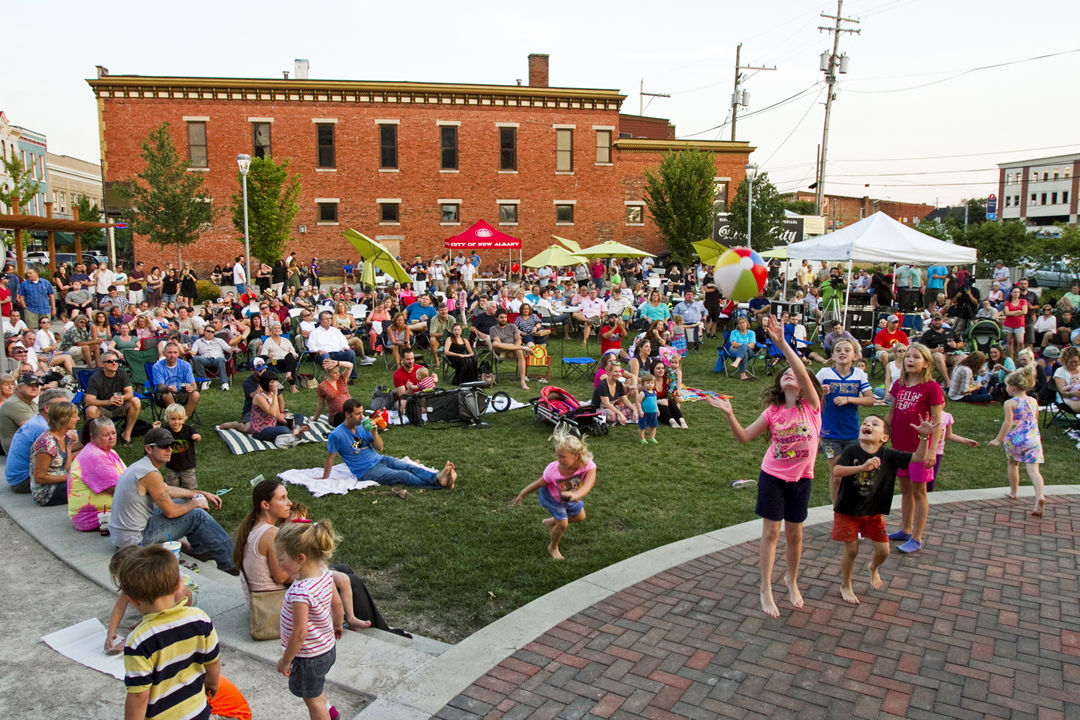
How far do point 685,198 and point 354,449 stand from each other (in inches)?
1105

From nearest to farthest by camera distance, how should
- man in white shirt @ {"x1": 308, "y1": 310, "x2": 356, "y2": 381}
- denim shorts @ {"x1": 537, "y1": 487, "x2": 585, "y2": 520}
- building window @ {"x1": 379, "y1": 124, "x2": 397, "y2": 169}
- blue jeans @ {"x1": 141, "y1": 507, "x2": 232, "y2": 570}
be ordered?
blue jeans @ {"x1": 141, "y1": 507, "x2": 232, "y2": 570}
denim shorts @ {"x1": 537, "y1": 487, "x2": 585, "y2": 520}
man in white shirt @ {"x1": 308, "y1": 310, "x2": 356, "y2": 381}
building window @ {"x1": 379, "y1": 124, "x2": 397, "y2": 169}

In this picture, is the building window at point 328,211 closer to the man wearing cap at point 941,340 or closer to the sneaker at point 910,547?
the man wearing cap at point 941,340

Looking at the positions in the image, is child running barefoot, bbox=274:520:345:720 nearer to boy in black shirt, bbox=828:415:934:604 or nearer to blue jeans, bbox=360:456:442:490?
boy in black shirt, bbox=828:415:934:604

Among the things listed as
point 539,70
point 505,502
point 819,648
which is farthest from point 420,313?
point 539,70

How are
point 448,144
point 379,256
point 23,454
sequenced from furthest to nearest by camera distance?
point 448,144
point 379,256
point 23,454

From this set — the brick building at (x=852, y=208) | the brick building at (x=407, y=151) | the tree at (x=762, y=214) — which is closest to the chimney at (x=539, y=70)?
the brick building at (x=407, y=151)

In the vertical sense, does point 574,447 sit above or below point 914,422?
below

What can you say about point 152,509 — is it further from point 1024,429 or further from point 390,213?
point 390,213

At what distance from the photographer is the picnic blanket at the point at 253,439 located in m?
9.72

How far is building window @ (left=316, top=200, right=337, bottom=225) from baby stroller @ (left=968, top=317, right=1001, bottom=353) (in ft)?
94.8

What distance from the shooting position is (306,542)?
3.78 m

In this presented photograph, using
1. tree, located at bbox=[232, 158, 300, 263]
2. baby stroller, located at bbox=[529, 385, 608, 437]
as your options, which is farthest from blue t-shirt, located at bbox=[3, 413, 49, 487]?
tree, located at bbox=[232, 158, 300, 263]

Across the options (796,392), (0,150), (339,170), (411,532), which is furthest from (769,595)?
(0,150)

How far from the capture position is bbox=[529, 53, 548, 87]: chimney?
3859 cm
